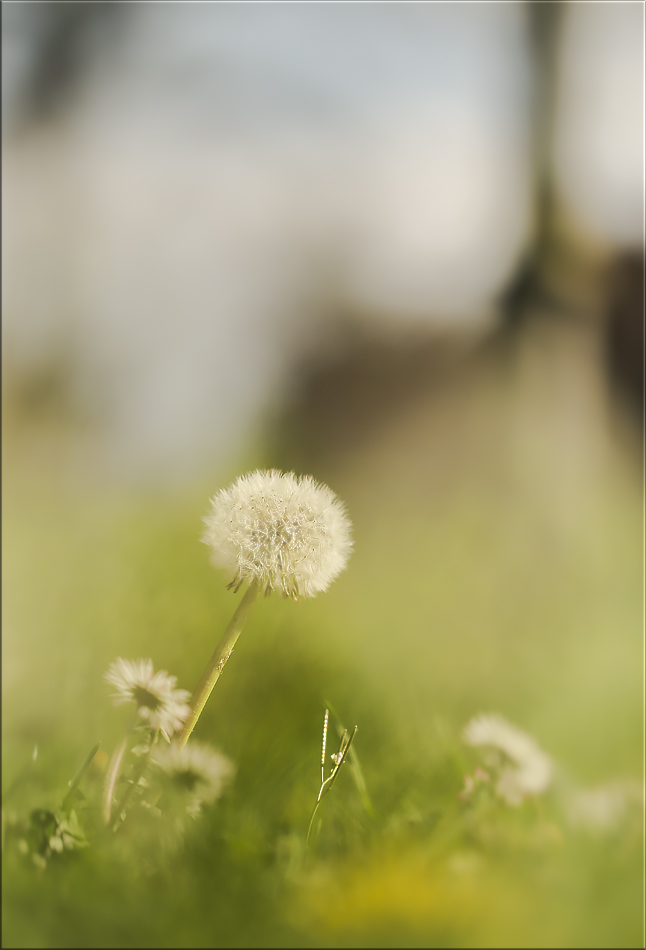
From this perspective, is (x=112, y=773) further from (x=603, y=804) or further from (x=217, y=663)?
(x=603, y=804)

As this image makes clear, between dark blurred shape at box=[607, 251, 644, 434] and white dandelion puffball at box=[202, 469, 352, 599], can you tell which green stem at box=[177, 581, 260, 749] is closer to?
white dandelion puffball at box=[202, 469, 352, 599]

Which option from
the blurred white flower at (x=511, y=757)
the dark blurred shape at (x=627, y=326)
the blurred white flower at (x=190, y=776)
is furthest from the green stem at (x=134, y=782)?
the dark blurred shape at (x=627, y=326)

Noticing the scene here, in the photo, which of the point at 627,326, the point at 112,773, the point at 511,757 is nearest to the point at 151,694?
the point at 112,773

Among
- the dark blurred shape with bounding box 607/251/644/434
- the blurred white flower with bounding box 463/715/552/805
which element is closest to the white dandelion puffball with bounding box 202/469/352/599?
the blurred white flower with bounding box 463/715/552/805

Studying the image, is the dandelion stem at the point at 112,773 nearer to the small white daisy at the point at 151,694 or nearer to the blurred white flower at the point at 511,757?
the small white daisy at the point at 151,694

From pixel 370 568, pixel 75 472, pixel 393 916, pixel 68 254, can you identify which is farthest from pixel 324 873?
pixel 68 254

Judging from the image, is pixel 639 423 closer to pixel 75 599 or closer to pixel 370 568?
pixel 370 568
